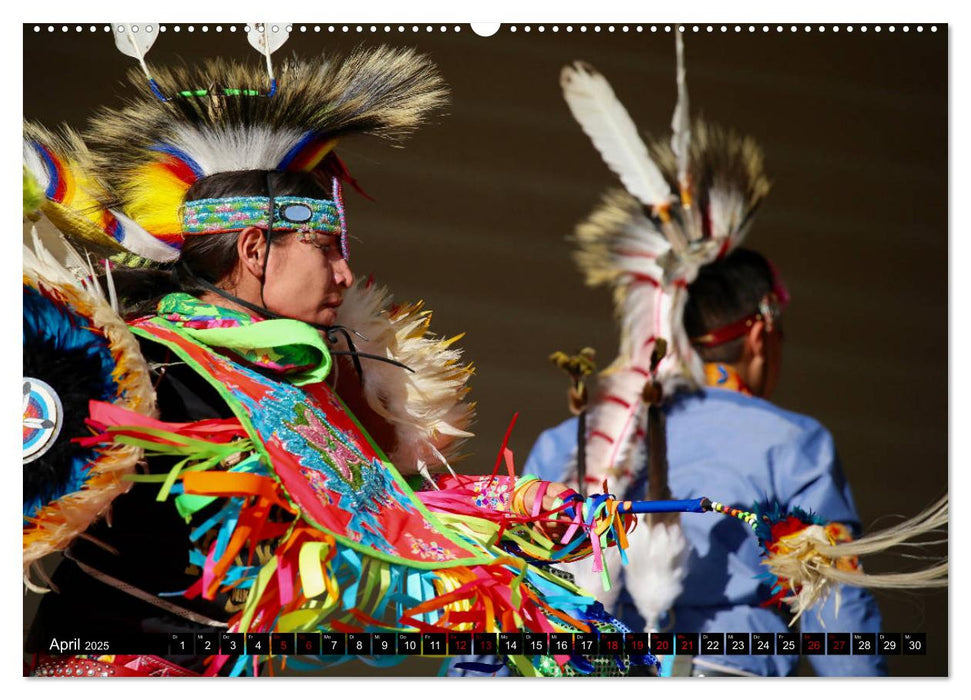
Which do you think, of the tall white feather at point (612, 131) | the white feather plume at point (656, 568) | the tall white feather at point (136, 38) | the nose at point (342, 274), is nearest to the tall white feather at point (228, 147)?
the nose at point (342, 274)

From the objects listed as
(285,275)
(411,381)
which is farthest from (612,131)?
(285,275)

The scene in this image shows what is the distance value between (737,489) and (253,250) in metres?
1.81

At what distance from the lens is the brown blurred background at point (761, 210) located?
3.14m

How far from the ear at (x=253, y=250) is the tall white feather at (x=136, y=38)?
0.56m

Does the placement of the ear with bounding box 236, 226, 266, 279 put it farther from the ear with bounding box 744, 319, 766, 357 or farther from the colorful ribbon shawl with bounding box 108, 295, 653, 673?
the ear with bounding box 744, 319, 766, 357

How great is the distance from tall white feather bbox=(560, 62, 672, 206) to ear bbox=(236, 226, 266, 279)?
52.6 inches

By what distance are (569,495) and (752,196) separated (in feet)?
6.06

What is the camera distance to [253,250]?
2.70m

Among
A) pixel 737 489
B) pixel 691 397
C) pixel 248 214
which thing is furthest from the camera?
pixel 691 397

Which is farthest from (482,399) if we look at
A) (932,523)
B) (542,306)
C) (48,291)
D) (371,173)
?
(48,291)

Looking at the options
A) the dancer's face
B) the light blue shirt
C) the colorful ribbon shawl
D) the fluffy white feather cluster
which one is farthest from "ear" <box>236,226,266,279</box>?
the light blue shirt

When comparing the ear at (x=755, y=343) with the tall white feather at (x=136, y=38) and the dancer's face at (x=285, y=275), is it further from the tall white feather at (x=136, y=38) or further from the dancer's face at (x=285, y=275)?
the tall white feather at (x=136, y=38)

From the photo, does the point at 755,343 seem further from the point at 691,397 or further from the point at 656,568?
the point at 656,568

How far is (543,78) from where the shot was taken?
375 cm
